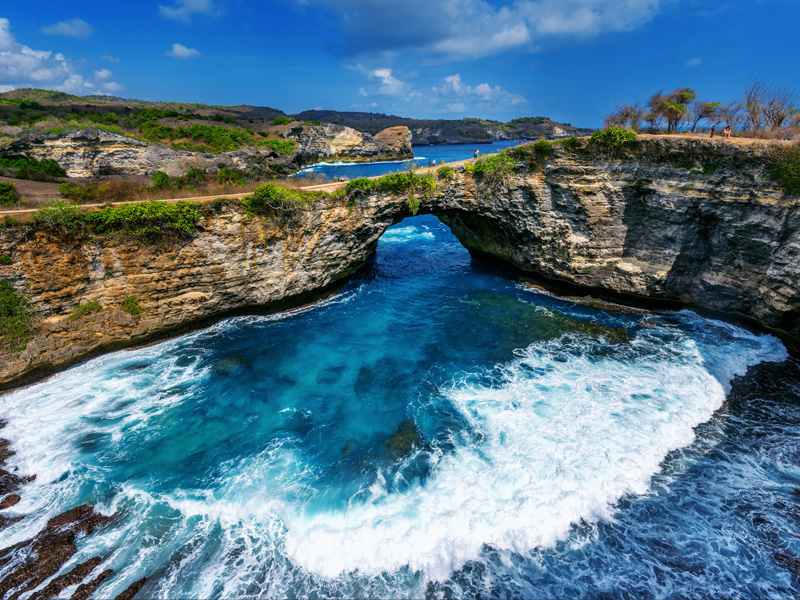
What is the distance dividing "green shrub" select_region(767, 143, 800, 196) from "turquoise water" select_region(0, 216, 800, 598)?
785 centimetres

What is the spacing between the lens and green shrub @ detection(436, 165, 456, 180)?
25312 millimetres

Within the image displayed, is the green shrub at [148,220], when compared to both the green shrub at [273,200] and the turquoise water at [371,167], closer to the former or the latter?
the green shrub at [273,200]

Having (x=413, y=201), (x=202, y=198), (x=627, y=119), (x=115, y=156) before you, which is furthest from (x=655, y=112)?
(x=115, y=156)

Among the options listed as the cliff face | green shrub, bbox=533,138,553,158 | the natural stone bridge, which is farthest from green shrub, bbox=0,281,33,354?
the cliff face

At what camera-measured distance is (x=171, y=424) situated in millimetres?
14609

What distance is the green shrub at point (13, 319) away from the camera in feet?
52.2

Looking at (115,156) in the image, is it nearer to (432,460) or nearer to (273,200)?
(273,200)

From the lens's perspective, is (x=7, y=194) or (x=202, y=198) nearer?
(x=7, y=194)

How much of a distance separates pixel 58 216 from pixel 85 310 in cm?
473

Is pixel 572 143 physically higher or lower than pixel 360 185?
higher

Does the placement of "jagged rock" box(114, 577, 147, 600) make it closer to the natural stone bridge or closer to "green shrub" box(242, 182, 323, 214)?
the natural stone bridge

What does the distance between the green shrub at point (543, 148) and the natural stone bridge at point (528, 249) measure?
1.35ft

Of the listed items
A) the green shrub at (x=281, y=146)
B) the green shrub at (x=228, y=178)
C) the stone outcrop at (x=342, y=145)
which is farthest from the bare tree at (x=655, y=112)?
the stone outcrop at (x=342, y=145)

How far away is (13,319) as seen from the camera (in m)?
16.1
